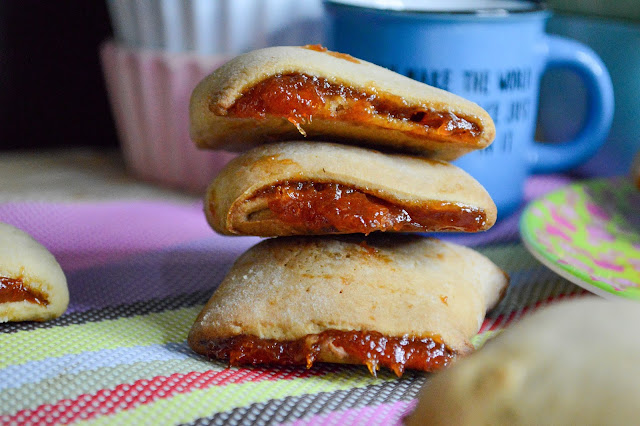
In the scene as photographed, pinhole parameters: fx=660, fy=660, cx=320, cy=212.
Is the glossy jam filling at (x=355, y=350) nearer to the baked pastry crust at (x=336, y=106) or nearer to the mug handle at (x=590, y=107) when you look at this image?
the baked pastry crust at (x=336, y=106)

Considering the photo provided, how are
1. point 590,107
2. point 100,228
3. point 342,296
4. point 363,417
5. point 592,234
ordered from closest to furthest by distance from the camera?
point 363,417, point 342,296, point 592,234, point 100,228, point 590,107

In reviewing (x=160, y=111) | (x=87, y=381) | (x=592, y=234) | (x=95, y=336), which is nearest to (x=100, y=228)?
(x=160, y=111)

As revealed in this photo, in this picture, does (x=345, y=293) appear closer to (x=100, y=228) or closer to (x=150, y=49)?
(x=100, y=228)

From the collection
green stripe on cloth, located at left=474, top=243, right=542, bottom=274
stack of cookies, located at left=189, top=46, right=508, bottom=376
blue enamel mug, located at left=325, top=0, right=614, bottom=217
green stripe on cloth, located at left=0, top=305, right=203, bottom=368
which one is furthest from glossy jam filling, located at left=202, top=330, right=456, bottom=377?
blue enamel mug, located at left=325, top=0, right=614, bottom=217

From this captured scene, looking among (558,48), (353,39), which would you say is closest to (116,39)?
(353,39)

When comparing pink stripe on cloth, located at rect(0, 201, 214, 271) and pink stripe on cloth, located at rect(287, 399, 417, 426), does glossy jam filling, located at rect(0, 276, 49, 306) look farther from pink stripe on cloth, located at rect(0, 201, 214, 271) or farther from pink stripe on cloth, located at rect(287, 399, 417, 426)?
pink stripe on cloth, located at rect(287, 399, 417, 426)

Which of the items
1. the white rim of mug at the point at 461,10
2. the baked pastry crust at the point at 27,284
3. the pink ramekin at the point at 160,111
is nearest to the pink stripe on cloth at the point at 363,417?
the baked pastry crust at the point at 27,284
